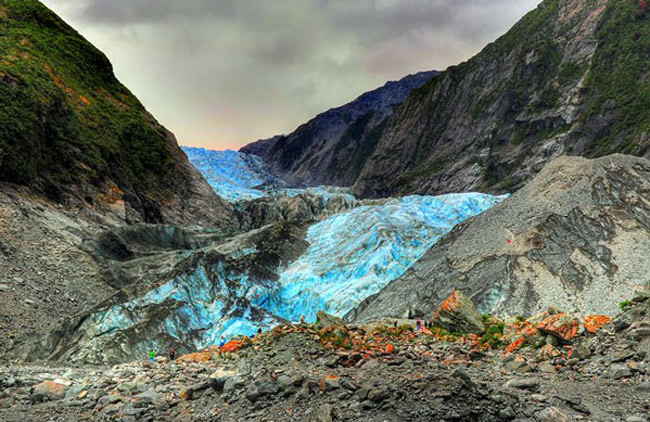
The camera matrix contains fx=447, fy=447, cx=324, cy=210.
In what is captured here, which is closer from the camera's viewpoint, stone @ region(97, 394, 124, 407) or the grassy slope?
stone @ region(97, 394, 124, 407)

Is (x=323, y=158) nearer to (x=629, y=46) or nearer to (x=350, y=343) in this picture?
(x=629, y=46)

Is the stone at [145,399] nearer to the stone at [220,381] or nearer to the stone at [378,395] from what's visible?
the stone at [220,381]

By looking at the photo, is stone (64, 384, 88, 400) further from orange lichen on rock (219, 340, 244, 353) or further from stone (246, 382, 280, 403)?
stone (246, 382, 280, 403)

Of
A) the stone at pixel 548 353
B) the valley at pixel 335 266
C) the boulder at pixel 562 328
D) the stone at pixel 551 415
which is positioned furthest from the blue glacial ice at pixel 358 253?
the stone at pixel 551 415

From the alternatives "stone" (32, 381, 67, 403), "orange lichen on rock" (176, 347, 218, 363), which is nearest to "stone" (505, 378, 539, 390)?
"orange lichen on rock" (176, 347, 218, 363)

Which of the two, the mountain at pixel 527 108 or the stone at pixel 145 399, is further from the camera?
the mountain at pixel 527 108

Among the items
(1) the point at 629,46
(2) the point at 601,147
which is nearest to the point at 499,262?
(2) the point at 601,147
